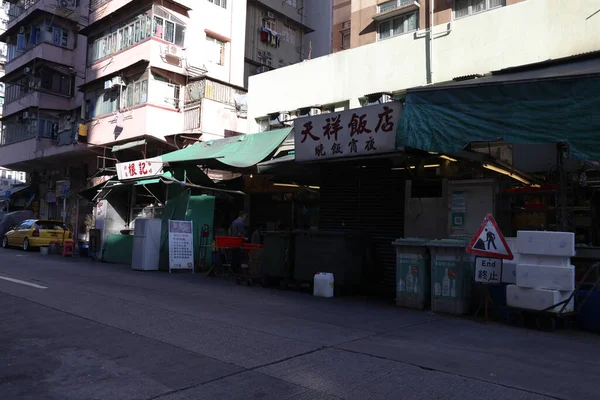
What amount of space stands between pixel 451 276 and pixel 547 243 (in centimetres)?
170

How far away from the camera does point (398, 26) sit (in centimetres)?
1695

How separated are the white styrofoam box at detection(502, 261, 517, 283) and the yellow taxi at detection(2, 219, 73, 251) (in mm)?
19698

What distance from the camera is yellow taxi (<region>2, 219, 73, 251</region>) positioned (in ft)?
73.6

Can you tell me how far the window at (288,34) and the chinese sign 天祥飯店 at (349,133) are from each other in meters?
20.2

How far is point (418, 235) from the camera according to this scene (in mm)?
10398

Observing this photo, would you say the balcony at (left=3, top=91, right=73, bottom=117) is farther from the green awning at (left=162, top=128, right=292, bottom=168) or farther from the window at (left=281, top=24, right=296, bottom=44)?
the green awning at (left=162, top=128, right=292, bottom=168)

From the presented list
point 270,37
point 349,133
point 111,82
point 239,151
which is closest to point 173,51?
point 111,82

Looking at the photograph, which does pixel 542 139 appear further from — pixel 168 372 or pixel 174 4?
pixel 174 4

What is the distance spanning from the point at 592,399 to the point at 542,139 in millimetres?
4291

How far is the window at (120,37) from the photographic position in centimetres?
2211

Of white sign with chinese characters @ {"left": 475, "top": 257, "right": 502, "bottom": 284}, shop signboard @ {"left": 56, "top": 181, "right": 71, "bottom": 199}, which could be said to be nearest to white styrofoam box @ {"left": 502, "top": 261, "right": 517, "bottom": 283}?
white sign with chinese characters @ {"left": 475, "top": 257, "right": 502, "bottom": 284}

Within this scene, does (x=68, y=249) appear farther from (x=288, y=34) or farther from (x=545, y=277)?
(x=545, y=277)

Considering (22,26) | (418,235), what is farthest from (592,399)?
(22,26)

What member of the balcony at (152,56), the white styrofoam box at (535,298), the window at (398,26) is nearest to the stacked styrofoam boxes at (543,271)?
the white styrofoam box at (535,298)
